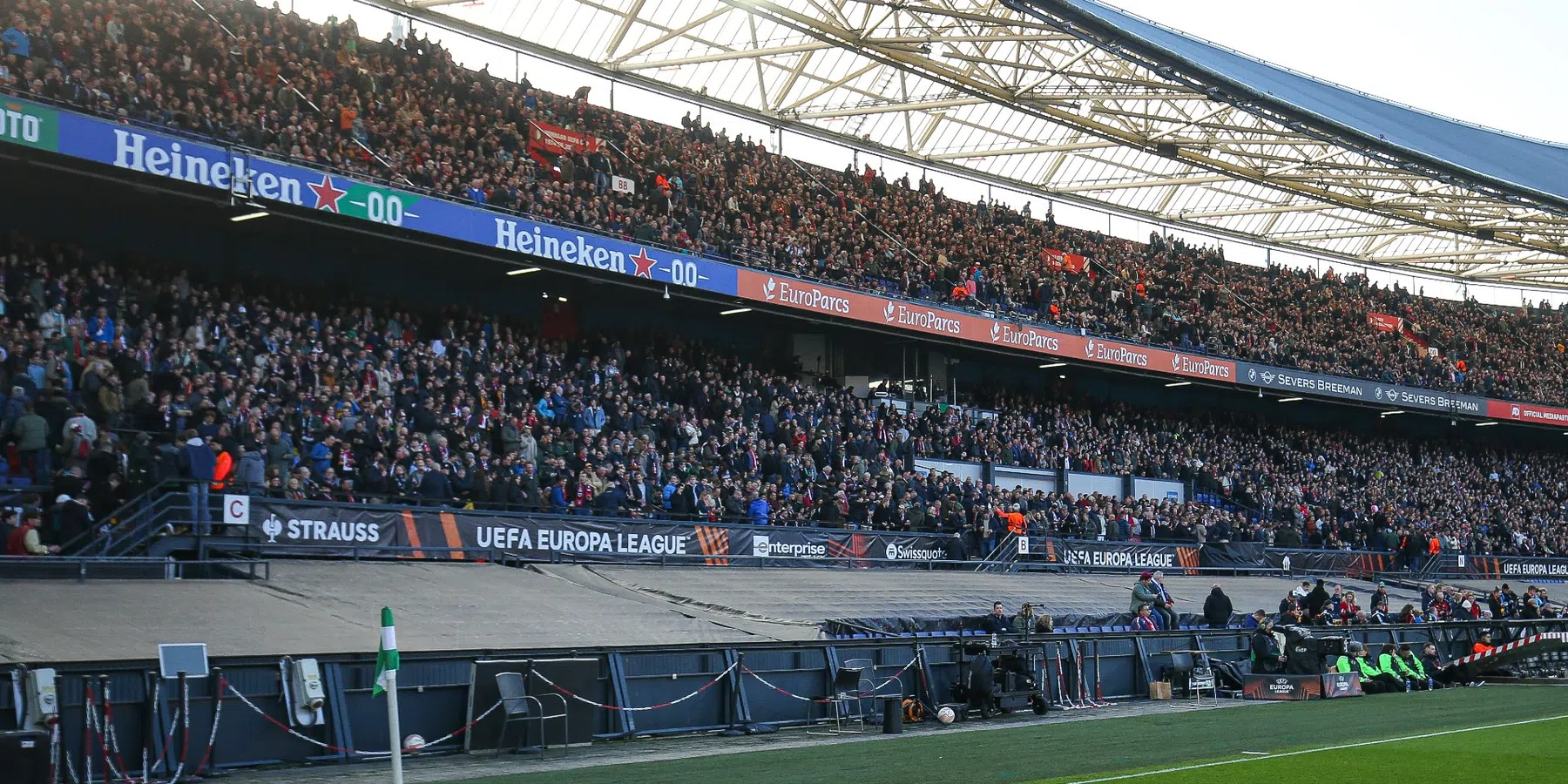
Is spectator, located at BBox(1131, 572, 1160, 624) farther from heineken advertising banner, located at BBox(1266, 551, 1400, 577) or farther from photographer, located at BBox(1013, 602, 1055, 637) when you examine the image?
heineken advertising banner, located at BBox(1266, 551, 1400, 577)

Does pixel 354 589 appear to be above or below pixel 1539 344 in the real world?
below

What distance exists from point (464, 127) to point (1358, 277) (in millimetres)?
43755

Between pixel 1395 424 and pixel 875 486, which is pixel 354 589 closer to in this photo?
pixel 875 486

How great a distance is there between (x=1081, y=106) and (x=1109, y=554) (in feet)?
52.9

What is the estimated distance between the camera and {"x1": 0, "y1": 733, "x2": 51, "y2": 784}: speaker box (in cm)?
1003

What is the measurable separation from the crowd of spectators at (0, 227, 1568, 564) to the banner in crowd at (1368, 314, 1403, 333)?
14.8 m

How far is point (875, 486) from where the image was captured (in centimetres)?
3294

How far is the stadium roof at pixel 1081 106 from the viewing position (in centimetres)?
3891

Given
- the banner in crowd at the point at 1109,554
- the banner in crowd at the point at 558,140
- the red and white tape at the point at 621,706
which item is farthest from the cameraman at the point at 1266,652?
the banner in crowd at the point at 558,140

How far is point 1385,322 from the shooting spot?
60.0 metres

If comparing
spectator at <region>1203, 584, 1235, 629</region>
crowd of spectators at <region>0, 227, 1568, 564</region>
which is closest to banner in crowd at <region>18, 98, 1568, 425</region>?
crowd of spectators at <region>0, 227, 1568, 564</region>

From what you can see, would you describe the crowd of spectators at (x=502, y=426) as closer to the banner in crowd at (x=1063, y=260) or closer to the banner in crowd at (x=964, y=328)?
the banner in crowd at (x=964, y=328)

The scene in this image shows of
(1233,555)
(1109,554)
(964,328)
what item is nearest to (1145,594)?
(1109,554)

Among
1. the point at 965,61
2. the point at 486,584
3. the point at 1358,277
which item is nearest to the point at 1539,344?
the point at 1358,277
